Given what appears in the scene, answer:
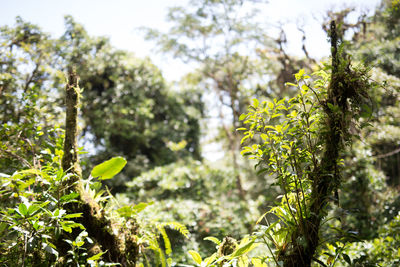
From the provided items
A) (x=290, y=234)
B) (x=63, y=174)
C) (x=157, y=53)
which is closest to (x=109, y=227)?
(x=63, y=174)

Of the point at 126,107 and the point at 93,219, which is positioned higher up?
the point at 126,107

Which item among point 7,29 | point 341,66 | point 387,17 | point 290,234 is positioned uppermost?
point 387,17

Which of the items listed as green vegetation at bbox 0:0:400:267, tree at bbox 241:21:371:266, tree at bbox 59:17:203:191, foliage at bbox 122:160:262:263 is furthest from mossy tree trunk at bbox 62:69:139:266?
tree at bbox 59:17:203:191

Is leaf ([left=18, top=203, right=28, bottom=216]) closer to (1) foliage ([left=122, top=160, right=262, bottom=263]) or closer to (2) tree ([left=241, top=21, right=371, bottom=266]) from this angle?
(2) tree ([left=241, top=21, right=371, bottom=266])

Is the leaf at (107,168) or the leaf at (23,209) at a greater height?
the leaf at (107,168)

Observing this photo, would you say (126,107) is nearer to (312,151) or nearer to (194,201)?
(194,201)

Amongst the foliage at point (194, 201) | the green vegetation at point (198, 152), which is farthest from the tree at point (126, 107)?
the foliage at point (194, 201)

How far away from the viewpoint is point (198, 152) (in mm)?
7602

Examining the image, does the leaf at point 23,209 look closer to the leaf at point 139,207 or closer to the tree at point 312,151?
the leaf at point 139,207

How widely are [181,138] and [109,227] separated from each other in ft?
17.9

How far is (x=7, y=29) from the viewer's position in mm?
4633

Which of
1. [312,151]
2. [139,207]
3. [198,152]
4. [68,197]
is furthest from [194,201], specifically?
[312,151]

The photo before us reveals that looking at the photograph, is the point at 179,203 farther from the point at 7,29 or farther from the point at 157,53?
the point at 157,53

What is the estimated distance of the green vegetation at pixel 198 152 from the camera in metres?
1.42
